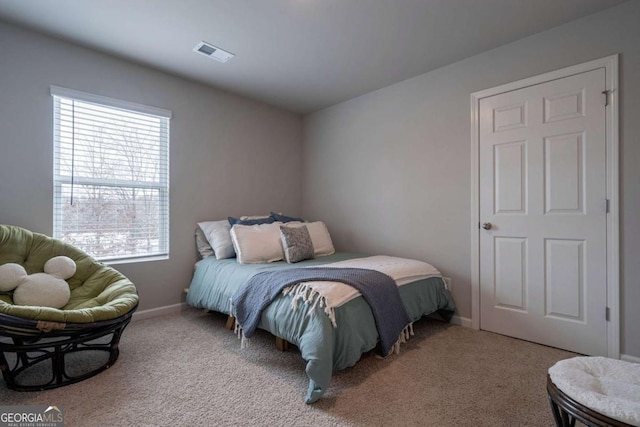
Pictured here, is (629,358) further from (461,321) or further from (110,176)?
(110,176)

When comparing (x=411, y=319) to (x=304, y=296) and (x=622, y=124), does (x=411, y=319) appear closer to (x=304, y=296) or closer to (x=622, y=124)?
(x=304, y=296)

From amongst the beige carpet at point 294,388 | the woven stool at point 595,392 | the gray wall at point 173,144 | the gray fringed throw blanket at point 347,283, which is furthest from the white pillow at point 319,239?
the woven stool at point 595,392

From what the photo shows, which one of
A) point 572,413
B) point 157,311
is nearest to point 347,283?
point 572,413

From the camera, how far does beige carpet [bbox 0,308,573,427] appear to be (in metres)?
1.52

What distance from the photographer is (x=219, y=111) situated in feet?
11.5

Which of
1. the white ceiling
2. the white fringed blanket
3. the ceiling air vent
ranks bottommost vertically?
the white fringed blanket

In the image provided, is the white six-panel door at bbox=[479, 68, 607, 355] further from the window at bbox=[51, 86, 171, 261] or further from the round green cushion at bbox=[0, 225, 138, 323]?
the window at bbox=[51, 86, 171, 261]

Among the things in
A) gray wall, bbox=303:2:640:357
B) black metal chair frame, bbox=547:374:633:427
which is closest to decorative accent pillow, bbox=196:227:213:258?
gray wall, bbox=303:2:640:357

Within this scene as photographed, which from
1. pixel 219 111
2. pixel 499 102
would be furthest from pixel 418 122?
pixel 219 111

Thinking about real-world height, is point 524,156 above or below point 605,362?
above

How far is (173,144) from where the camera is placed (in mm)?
3150

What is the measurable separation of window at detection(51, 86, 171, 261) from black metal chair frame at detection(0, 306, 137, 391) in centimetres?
108

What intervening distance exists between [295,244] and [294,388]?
4.56ft

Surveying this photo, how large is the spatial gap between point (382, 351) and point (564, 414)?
1.02 metres
